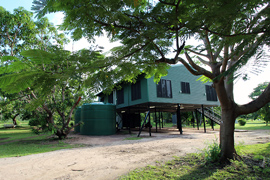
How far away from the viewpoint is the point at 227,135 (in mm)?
4645

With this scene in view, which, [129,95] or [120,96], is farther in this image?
[120,96]

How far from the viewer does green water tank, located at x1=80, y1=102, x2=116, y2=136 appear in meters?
16.0

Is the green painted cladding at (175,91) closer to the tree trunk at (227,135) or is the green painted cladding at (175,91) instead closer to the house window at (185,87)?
the house window at (185,87)

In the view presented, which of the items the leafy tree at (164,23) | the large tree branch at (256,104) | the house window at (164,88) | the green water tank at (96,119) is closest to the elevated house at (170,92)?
the house window at (164,88)

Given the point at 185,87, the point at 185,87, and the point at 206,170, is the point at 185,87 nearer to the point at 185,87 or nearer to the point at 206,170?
the point at 185,87

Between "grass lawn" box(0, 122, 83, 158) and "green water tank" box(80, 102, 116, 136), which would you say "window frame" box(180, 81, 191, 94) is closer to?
"green water tank" box(80, 102, 116, 136)

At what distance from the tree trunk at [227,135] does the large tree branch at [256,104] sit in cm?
27

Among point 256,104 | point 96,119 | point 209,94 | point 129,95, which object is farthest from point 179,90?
point 256,104

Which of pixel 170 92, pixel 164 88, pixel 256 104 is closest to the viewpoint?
pixel 256 104

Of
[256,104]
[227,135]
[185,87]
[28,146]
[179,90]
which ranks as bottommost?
[28,146]

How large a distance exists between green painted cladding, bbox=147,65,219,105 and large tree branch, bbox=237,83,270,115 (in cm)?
955

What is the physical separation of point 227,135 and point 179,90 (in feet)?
37.7

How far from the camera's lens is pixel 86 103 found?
17.1 metres

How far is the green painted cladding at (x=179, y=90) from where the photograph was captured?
14.4 m
